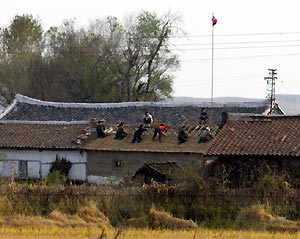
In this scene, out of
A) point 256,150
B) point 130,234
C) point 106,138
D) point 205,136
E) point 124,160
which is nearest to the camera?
point 130,234

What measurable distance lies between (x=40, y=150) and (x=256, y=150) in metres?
14.2

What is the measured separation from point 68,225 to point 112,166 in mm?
15475

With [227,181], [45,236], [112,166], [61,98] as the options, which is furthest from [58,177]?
[61,98]

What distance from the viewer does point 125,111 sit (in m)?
45.1

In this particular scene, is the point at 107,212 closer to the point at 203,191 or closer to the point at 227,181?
the point at 203,191

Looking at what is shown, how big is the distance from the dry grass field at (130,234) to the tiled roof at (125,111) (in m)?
21.7

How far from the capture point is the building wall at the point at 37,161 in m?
38.2

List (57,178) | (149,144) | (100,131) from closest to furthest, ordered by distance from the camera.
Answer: (57,178)
(149,144)
(100,131)

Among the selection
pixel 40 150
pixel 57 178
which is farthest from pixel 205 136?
pixel 40 150

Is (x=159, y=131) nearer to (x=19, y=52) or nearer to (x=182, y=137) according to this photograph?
(x=182, y=137)

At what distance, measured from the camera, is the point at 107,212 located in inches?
928

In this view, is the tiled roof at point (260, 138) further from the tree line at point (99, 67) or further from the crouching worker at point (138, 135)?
the tree line at point (99, 67)

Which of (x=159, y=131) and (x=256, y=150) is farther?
(x=159, y=131)

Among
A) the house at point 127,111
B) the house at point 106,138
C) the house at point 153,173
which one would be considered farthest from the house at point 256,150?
the house at point 127,111
